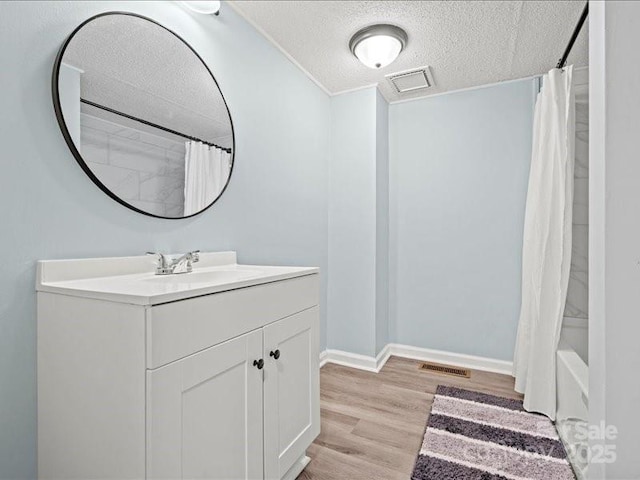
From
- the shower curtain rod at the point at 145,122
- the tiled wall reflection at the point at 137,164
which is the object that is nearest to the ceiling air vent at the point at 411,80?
the shower curtain rod at the point at 145,122

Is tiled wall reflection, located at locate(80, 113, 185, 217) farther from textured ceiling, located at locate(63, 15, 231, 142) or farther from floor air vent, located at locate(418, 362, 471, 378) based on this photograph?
floor air vent, located at locate(418, 362, 471, 378)

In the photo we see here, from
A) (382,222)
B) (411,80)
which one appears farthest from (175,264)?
(411,80)

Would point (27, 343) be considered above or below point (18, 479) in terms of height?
above

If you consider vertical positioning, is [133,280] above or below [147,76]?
below

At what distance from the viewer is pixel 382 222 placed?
276cm

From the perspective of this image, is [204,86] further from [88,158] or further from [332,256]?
[332,256]

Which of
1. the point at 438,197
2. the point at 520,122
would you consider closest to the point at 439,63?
the point at 520,122

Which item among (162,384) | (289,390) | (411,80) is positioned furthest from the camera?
(411,80)

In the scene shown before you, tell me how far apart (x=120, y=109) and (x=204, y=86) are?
1.48 ft

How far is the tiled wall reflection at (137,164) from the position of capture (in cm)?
117

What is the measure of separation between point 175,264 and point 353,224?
163cm

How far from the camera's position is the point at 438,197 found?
8.99 feet

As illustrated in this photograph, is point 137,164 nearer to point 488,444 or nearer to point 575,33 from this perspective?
point 488,444

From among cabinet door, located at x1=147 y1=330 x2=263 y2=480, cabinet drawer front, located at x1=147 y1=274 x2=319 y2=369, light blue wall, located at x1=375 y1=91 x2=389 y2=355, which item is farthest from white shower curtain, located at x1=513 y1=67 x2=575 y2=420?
cabinet door, located at x1=147 y1=330 x2=263 y2=480
